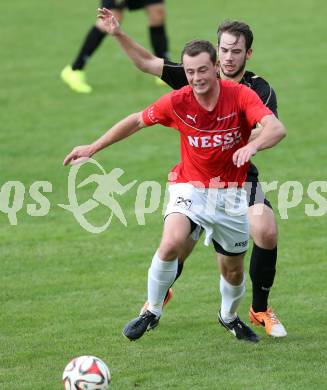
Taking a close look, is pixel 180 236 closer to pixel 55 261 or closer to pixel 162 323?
pixel 162 323

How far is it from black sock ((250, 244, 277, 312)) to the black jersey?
1.84 ft

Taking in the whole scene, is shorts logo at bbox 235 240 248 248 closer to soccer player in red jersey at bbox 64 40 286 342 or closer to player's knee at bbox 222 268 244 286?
soccer player in red jersey at bbox 64 40 286 342

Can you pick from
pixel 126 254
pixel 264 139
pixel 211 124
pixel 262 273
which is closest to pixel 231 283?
pixel 262 273

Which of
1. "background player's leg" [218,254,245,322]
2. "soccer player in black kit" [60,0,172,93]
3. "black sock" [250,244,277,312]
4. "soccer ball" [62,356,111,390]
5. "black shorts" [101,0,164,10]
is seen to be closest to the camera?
"soccer ball" [62,356,111,390]

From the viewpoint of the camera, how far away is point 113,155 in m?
13.2

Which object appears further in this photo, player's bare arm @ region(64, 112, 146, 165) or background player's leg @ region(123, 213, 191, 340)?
player's bare arm @ region(64, 112, 146, 165)

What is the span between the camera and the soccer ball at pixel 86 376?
623 cm

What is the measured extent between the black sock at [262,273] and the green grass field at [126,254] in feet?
1.07

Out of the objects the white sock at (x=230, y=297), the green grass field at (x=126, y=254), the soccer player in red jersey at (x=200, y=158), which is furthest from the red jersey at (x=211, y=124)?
the green grass field at (x=126, y=254)

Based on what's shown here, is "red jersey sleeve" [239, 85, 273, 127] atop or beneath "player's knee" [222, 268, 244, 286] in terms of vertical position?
Answer: atop

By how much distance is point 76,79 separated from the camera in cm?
1633

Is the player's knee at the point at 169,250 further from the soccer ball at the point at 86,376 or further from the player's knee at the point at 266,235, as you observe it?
the soccer ball at the point at 86,376

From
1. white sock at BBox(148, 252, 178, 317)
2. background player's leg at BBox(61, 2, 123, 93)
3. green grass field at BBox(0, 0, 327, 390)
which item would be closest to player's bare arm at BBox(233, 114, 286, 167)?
white sock at BBox(148, 252, 178, 317)

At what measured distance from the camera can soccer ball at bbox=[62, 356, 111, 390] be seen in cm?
623
